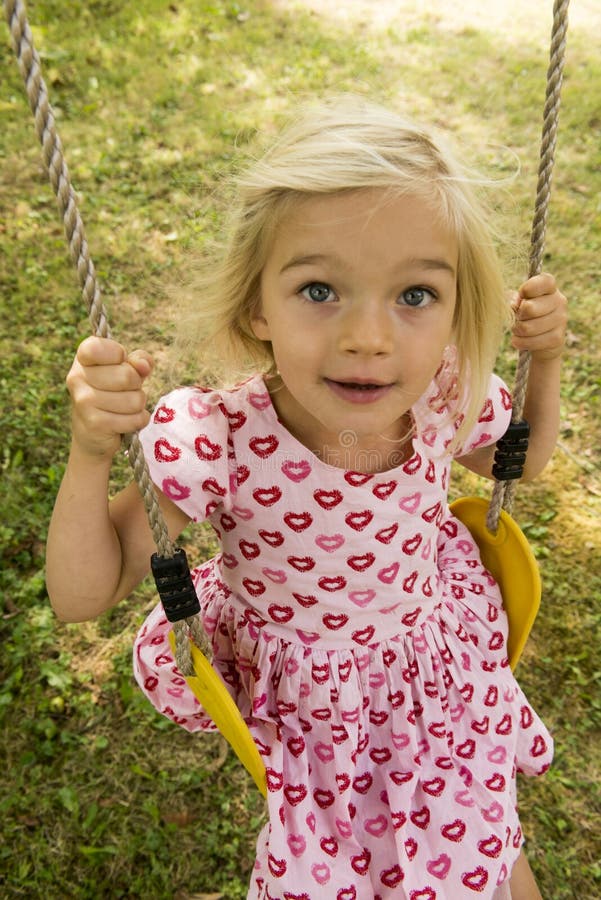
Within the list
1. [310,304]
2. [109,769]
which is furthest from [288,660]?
[109,769]

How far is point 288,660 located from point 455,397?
60cm

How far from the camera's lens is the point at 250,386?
1.43 m

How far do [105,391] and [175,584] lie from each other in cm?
32

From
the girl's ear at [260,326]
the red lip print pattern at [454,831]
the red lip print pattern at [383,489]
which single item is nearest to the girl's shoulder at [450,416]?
the red lip print pattern at [383,489]

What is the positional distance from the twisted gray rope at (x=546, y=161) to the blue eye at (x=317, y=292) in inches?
14.8

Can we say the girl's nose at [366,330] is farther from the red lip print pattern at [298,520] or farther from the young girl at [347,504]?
the red lip print pattern at [298,520]

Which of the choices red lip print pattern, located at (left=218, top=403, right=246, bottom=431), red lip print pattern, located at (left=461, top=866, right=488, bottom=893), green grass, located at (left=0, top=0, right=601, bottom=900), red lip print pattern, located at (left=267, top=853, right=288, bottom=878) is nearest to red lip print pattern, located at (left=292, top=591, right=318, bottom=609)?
red lip print pattern, located at (left=218, top=403, right=246, bottom=431)

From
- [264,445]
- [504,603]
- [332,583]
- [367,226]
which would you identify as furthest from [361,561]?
[367,226]

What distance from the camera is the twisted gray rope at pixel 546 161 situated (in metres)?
1.19

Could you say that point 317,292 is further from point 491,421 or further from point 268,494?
point 491,421

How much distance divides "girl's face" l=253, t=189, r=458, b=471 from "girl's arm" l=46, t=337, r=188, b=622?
0.25 metres

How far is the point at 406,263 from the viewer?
1148 millimetres

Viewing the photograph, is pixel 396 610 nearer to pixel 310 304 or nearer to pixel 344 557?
pixel 344 557

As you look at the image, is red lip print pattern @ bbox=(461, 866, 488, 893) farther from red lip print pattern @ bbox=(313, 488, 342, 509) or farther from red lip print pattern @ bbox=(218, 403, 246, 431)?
red lip print pattern @ bbox=(218, 403, 246, 431)
